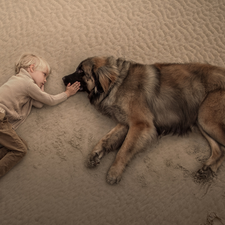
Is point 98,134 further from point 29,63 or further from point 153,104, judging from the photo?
point 29,63

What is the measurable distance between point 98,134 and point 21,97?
0.90m

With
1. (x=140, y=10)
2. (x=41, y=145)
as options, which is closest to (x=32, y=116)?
(x=41, y=145)

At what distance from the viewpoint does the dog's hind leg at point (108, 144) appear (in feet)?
6.48

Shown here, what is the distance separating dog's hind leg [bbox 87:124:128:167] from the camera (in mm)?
1975

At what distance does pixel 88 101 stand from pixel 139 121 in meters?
0.73

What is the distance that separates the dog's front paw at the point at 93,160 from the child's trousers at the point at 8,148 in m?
0.63

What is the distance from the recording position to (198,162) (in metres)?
2.01

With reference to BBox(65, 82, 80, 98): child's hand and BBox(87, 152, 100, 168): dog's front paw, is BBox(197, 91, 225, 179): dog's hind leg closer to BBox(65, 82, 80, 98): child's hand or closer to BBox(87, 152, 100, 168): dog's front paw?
BBox(87, 152, 100, 168): dog's front paw

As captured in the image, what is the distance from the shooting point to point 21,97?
7.11 ft

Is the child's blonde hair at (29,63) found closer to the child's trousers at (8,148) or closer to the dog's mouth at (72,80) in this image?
the dog's mouth at (72,80)

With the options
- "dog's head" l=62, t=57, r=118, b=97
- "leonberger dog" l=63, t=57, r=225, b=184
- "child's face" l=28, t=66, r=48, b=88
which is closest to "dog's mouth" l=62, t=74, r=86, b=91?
"dog's head" l=62, t=57, r=118, b=97

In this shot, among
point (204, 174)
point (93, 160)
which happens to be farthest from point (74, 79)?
point (204, 174)

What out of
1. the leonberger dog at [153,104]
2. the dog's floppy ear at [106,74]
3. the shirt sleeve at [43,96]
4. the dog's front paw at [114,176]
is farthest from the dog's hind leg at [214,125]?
the shirt sleeve at [43,96]

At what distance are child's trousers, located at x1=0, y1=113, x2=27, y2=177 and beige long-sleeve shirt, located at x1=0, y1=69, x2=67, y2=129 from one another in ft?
0.57
